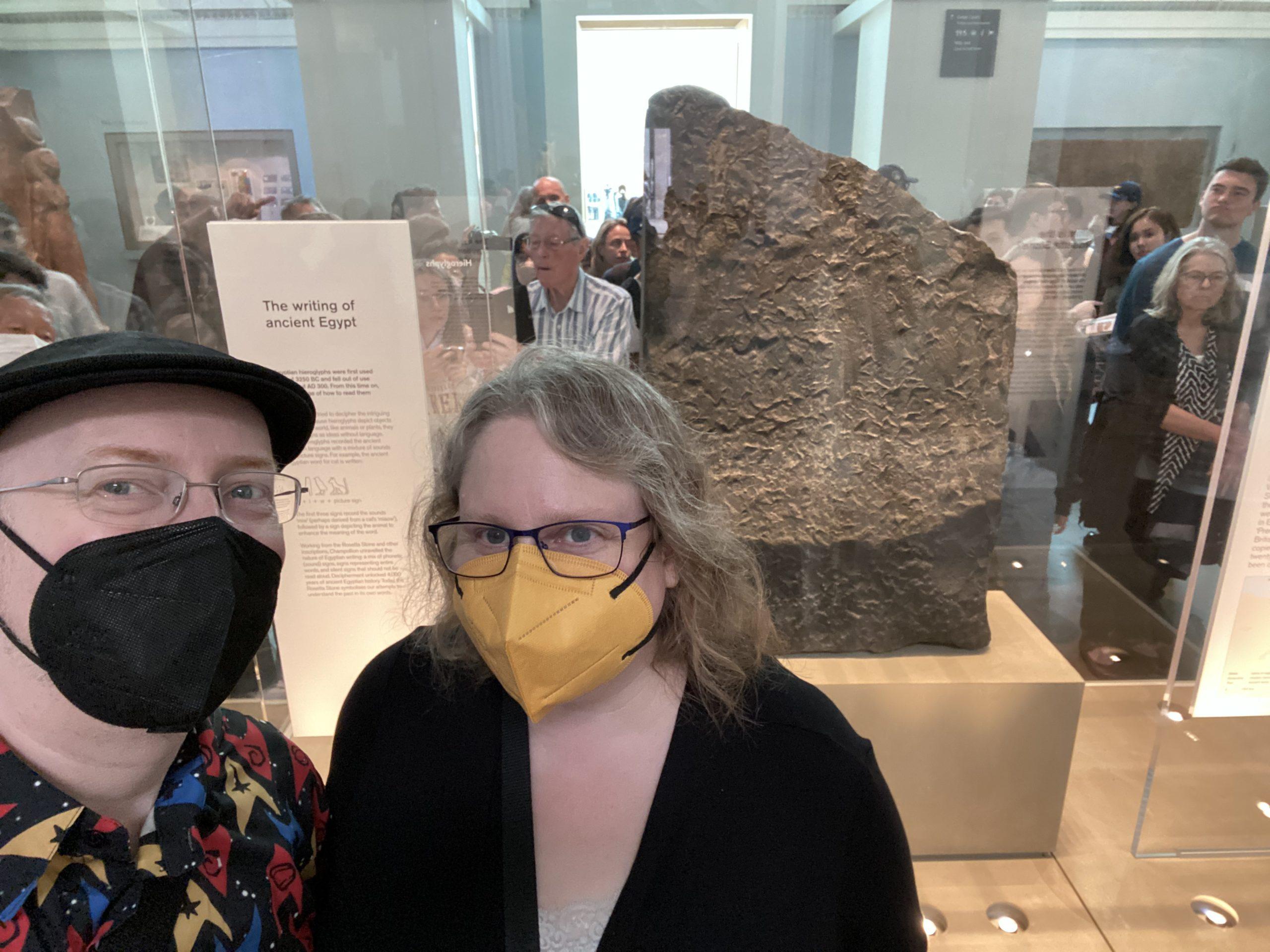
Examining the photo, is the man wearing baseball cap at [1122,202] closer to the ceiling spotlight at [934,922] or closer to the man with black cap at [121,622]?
the ceiling spotlight at [934,922]

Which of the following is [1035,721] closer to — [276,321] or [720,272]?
[720,272]

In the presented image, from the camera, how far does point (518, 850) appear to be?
109cm

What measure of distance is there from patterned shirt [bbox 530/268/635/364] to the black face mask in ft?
5.59

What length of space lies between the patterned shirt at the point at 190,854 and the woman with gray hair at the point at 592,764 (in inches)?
3.3

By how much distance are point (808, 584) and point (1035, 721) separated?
0.70 metres

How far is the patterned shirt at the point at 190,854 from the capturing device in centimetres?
80

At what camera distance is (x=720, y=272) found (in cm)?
213

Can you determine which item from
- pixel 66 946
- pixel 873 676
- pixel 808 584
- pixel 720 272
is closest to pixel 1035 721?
pixel 873 676

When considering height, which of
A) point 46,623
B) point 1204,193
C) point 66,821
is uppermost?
point 1204,193

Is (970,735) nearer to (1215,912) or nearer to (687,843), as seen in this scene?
(1215,912)

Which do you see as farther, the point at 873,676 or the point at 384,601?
the point at 384,601

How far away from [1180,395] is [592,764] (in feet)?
8.47

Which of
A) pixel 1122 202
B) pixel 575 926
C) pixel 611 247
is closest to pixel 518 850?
pixel 575 926

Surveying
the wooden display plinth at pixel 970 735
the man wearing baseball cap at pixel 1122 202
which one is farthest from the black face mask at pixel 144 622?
the man wearing baseball cap at pixel 1122 202
